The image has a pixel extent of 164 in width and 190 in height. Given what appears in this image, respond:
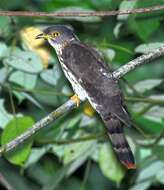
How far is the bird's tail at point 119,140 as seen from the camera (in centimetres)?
403

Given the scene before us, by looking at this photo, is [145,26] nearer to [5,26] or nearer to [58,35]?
[58,35]

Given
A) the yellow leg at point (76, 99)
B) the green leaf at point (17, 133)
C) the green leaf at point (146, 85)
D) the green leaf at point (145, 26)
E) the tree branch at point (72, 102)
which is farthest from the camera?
the green leaf at point (146, 85)

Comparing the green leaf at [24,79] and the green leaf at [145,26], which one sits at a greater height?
the green leaf at [145,26]

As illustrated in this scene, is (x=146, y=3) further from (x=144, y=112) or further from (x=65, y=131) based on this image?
(x=65, y=131)

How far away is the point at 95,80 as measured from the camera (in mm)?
4195

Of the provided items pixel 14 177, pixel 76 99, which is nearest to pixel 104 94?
pixel 76 99

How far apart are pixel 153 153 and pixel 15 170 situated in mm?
1642

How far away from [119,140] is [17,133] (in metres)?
0.58

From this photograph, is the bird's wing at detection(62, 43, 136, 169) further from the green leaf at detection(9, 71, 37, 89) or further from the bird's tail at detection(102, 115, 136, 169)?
the green leaf at detection(9, 71, 37, 89)

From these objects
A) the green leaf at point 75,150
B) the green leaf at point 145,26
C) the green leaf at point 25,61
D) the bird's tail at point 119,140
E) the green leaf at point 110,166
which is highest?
the green leaf at point 25,61

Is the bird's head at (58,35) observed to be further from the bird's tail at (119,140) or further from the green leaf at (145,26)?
the bird's tail at (119,140)

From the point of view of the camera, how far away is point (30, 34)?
17.4 feet

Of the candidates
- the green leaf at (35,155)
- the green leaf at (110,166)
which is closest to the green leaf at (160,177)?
the green leaf at (110,166)

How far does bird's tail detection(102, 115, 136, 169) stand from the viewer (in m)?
4.03
